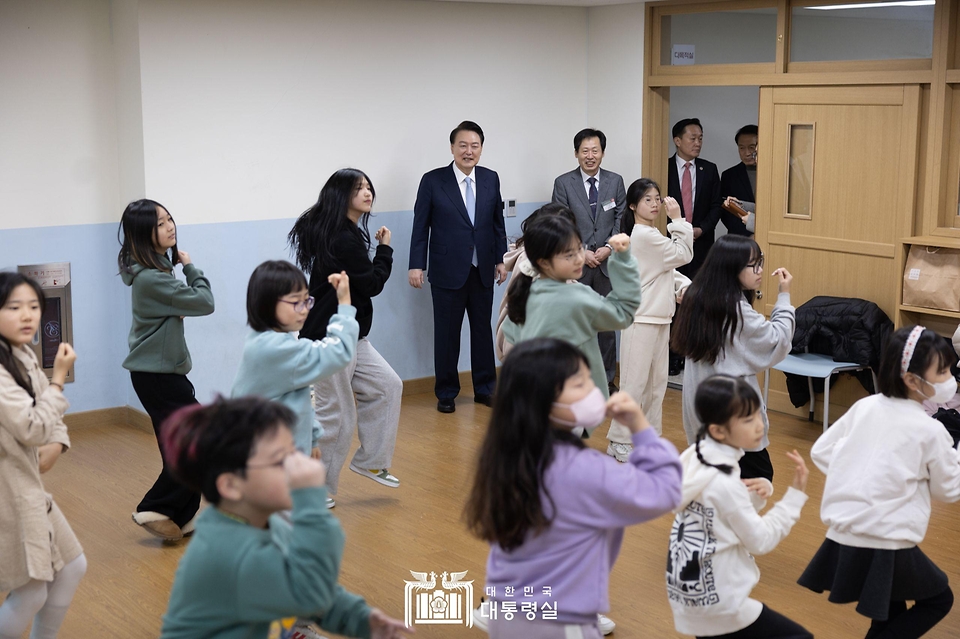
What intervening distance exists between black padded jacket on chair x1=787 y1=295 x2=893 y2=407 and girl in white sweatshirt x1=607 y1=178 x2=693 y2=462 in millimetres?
917

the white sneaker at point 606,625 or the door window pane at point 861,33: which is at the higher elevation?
the door window pane at point 861,33

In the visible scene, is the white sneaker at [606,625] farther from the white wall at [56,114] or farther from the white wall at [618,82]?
the white wall at [618,82]

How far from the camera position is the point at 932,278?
5.51 metres

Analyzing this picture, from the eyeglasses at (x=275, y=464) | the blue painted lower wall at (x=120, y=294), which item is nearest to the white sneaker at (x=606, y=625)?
the eyeglasses at (x=275, y=464)

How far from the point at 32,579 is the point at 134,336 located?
1.50 meters

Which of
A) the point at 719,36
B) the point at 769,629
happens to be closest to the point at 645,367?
the point at 719,36

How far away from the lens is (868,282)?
5.92m

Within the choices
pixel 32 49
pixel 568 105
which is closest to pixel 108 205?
pixel 32 49

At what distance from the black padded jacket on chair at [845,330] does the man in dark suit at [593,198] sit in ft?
4.53

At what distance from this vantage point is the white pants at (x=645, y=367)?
543cm

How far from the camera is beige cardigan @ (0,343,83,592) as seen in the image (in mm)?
2787

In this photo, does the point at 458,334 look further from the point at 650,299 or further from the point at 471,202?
the point at 650,299

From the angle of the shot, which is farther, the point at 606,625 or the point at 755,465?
the point at 755,465

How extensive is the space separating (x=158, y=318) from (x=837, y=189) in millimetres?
3880
